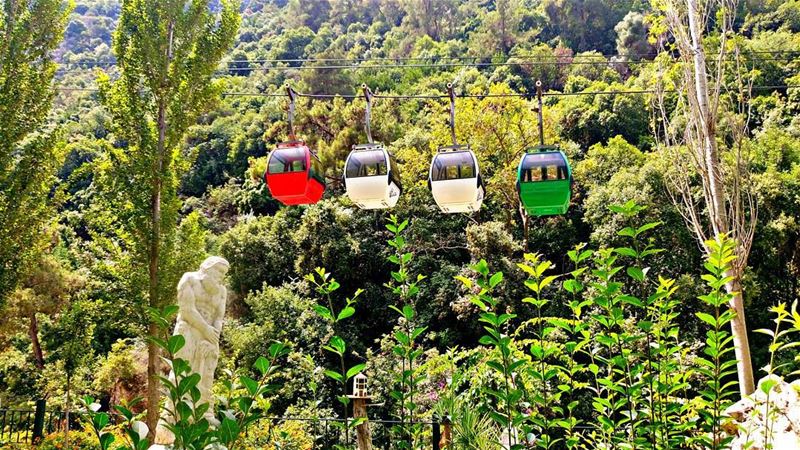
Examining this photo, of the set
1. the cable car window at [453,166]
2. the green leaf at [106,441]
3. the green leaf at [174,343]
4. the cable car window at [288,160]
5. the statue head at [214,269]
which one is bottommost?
the statue head at [214,269]

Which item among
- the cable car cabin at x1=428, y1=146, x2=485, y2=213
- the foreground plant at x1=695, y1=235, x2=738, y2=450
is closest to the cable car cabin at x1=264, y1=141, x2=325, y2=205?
the cable car cabin at x1=428, y1=146, x2=485, y2=213

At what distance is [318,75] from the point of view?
2503 centimetres

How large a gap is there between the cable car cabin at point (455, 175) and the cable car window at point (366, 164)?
50 centimetres

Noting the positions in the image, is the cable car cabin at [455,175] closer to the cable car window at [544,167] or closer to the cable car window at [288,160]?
the cable car window at [544,167]

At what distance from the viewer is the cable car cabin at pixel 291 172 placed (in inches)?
255

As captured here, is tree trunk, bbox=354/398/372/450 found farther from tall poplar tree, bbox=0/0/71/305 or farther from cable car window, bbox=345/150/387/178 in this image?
tall poplar tree, bbox=0/0/71/305

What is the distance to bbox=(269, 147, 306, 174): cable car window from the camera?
6500 millimetres

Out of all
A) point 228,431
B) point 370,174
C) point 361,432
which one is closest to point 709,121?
point 370,174

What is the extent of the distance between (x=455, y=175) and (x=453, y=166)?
92 mm

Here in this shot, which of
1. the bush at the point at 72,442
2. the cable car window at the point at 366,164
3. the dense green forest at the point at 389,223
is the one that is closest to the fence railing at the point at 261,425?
the bush at the point at 72,442

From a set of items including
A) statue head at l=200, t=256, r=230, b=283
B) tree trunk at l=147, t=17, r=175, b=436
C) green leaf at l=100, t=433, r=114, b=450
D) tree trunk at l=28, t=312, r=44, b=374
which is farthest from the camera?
tree trunk at l=28, t=312, r=44, b=374

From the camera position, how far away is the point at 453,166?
6.24 metres

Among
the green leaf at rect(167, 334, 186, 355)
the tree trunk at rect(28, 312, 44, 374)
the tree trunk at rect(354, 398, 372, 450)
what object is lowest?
the tree trunk at rect(28, 312, 44, 374)

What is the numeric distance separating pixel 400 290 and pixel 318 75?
2435cm
